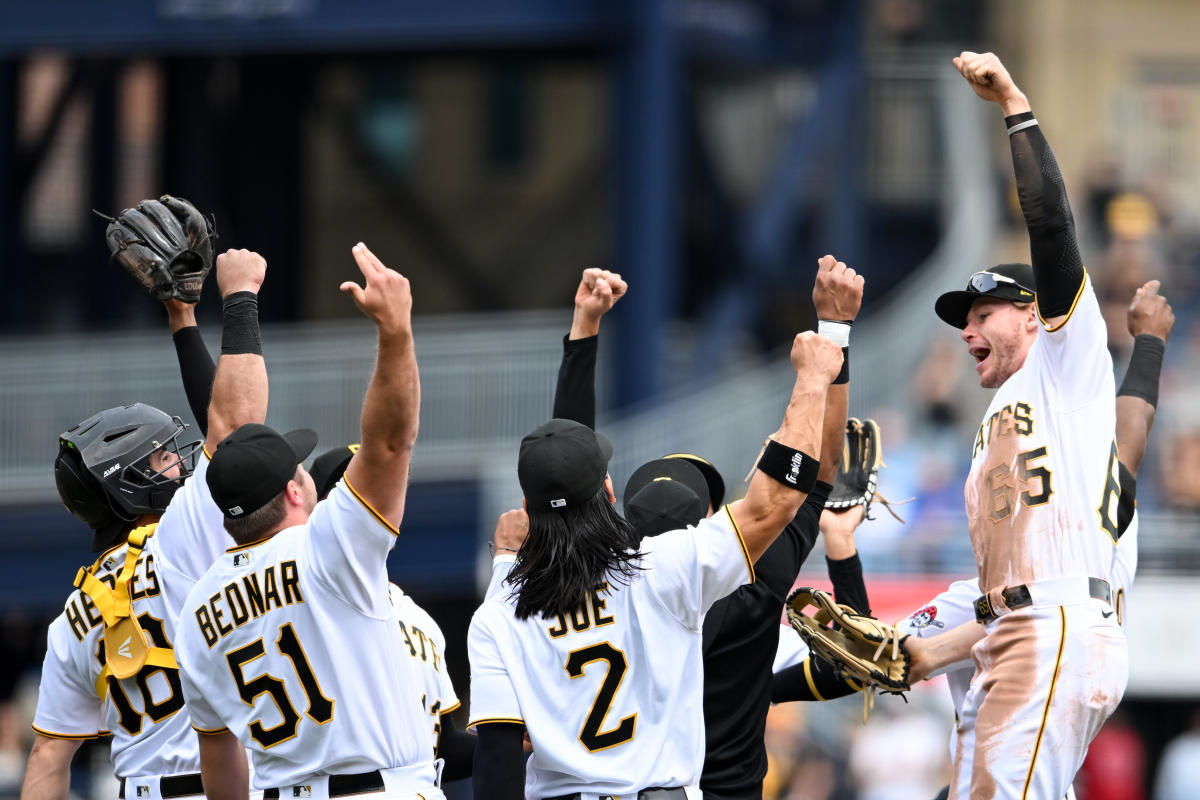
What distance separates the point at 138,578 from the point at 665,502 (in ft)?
5.41

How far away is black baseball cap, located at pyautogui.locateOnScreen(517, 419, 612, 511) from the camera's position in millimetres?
5094

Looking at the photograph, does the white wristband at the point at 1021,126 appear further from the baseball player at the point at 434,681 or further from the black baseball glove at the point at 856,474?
the baseball player at the point at 434,681

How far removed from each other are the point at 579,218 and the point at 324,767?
63.4 ft

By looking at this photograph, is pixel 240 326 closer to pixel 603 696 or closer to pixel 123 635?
pixel 123 635

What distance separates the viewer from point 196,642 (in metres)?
5.21

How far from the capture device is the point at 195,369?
20.3ft

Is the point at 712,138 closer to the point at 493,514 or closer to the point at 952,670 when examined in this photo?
the point at 493,514

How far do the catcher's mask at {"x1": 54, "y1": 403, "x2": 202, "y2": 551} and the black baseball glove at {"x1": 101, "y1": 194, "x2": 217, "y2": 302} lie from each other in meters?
0.42

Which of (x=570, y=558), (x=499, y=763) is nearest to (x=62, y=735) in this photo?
(x=499, y=763)

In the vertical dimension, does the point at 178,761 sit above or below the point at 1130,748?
above

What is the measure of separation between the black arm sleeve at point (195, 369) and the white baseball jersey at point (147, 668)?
405 millimetres

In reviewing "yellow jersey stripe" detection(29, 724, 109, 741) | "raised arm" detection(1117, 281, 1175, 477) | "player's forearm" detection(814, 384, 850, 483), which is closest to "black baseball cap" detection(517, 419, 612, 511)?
"player's forearm" detection(814, 384, 850, 483)

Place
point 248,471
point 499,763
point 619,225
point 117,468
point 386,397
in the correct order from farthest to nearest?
point 619,225 < point 117,468 < point 248,471 < point 499,763 < point 386,397

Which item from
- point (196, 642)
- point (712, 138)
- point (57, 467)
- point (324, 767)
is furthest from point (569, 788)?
point (712, 138)
